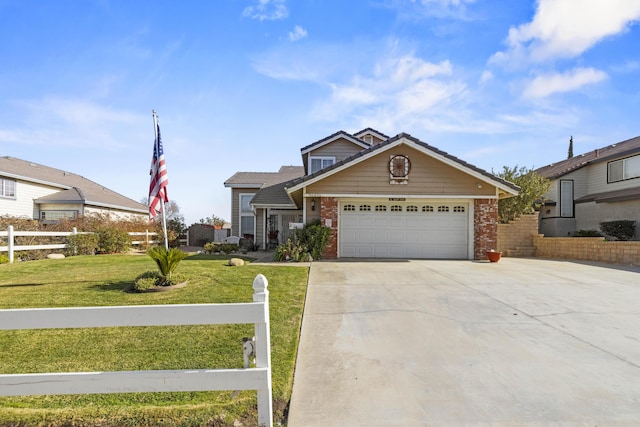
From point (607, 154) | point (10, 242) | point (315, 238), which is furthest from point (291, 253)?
point (607, 154)

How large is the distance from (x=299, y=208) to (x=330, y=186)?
553 centimetres

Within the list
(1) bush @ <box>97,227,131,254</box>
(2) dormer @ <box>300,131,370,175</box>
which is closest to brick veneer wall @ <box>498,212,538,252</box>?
(2) dormer @ <box>300,131,370,175</box>

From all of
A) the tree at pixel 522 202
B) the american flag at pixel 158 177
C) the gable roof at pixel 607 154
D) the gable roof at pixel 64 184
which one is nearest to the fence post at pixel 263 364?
the american flag at pixel 158 177

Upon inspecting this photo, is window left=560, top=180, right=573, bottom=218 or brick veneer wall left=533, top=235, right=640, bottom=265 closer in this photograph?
brick veneer wall left=533, top=235, right=640, bottom=265

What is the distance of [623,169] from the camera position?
1975cm

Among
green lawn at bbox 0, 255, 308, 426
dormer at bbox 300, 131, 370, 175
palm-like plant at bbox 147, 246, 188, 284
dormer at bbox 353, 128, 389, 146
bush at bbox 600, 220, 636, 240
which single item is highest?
dormer at bbox 353, 128, 389, 146

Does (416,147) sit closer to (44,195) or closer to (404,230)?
(404,230)

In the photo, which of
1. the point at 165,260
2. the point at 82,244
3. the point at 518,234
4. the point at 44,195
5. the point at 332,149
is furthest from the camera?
the point at 44,195

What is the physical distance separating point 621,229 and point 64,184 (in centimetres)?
3390

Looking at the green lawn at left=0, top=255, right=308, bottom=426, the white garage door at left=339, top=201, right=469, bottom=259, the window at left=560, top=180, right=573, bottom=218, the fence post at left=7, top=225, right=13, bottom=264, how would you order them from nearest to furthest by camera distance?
1. the green lawn at left=0, top=255, right=308, bottom=426
2. the fence post at left=7, top=225, right=13, bottom=264
3. the white garage door at left=339, top=201, right=469, bottom=259
4. the window at left=560, top=180, right=573, bottom=218

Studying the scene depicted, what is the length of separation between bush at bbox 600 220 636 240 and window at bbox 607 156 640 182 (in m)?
3.39

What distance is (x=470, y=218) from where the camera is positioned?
14203 mm

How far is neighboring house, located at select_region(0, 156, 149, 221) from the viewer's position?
67.5 feet

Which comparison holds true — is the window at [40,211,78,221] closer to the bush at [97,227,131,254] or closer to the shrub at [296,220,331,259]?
the bush at [97,227,131,254]
